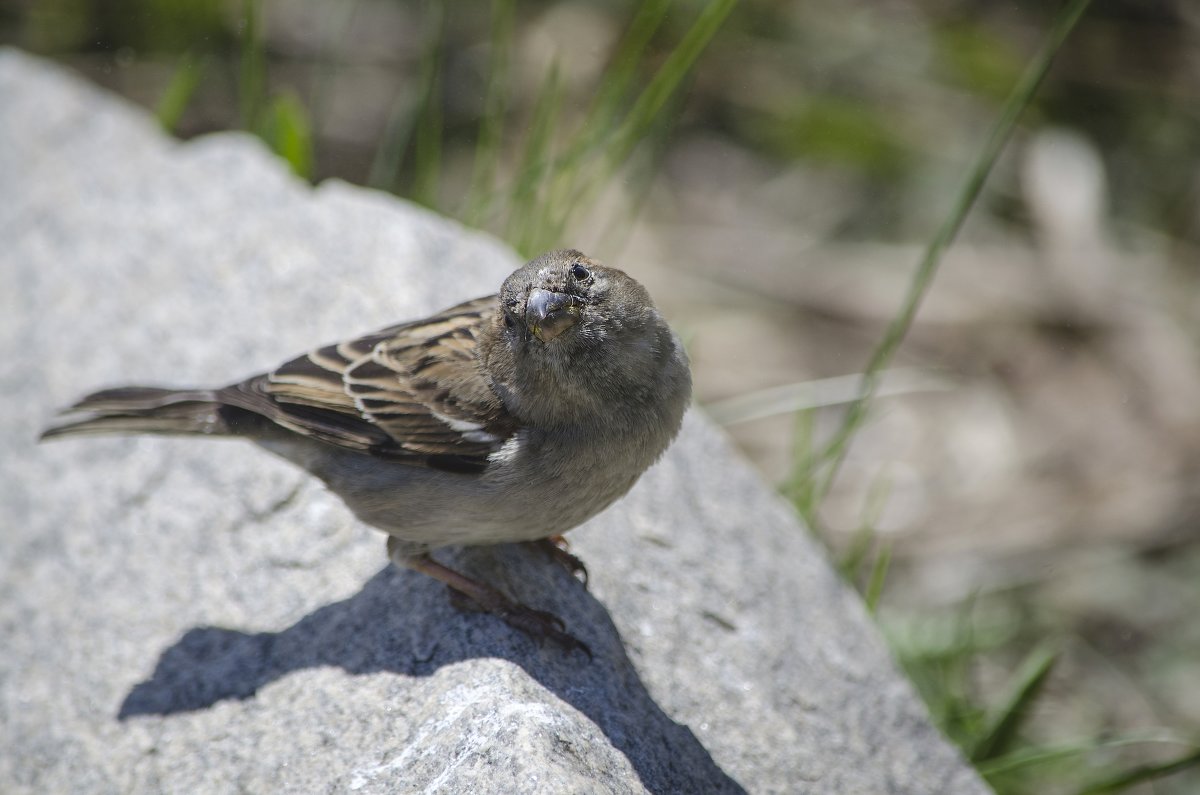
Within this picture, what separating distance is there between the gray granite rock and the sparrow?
250mm

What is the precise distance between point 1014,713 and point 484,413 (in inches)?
78.6

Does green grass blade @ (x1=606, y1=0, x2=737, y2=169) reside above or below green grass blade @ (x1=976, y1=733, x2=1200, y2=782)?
above

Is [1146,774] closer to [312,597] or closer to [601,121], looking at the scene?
[312,597]

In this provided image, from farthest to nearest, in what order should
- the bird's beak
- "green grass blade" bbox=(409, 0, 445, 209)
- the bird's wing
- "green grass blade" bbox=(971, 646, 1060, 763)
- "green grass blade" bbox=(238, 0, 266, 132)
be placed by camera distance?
"green grass blade" bbox=(409, 0, 445, 209) < "green grass blade" bbox=(238, 0, 266, 132) < "green grass blade" bbox=(971, 646, 1060, 763) < the bird's wing < the bird's beak

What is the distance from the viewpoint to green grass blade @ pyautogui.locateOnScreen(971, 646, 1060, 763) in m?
3.86

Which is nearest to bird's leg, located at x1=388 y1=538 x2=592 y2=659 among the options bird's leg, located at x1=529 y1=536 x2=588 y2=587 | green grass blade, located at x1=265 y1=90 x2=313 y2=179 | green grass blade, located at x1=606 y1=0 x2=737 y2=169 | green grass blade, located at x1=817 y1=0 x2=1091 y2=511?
bird's leg, located at x1=529 y1=536 x2=588 y2=587

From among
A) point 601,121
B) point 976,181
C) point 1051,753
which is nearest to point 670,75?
point 601,121

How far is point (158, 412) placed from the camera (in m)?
3.54

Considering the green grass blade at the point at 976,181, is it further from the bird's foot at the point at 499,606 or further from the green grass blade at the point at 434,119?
the green grass blade at the point at 434,119

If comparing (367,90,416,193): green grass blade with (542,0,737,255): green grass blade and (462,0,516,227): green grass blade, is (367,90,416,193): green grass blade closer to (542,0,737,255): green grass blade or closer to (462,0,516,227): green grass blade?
(462,0,516,227): green grass blade

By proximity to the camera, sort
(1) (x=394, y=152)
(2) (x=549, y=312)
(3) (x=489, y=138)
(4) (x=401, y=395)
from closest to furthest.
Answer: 1. (2) (x=549, y=312)
2. (4) (x=401, y=395)
3. (3) (x=489, y=138)
4. (1) (x=394, y=152)

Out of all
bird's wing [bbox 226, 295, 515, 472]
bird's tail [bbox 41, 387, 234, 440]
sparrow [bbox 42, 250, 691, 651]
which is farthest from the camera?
bird's tail [bbox 41, 387, 234, 440]

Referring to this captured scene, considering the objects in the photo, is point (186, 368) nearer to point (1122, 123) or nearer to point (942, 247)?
point (942, 247)

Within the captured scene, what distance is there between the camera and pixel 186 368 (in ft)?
14.0
